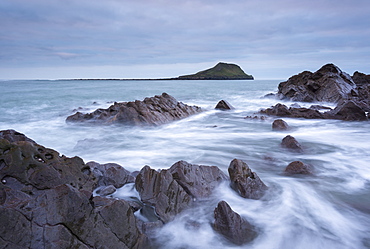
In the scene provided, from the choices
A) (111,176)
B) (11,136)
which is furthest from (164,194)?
(11,136)

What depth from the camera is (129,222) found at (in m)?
3.02

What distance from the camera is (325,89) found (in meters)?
21.3

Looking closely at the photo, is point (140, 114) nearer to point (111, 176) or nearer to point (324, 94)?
point (111, 176)

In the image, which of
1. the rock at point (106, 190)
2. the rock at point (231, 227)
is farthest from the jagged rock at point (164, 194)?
the rock at point (231, 227)

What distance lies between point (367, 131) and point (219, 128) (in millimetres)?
5846

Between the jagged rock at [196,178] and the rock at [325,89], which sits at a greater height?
the rock at [325,89]

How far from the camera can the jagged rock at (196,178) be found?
4.45 m

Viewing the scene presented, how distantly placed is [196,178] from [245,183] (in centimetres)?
92

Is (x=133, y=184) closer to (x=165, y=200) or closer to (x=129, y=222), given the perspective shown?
(x=165, y=200)

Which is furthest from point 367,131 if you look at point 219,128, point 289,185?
point 289,185

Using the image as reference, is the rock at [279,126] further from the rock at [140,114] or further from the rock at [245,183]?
the rock at [245,183]

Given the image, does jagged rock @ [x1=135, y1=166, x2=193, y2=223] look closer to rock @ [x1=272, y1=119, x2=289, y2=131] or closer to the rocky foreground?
rock @ [x1=272, y1=119, x2=289, y2=131]

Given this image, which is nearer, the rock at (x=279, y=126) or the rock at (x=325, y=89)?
the rock at (x=279, y=126)

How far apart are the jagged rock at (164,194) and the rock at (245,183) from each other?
101 centimetres
